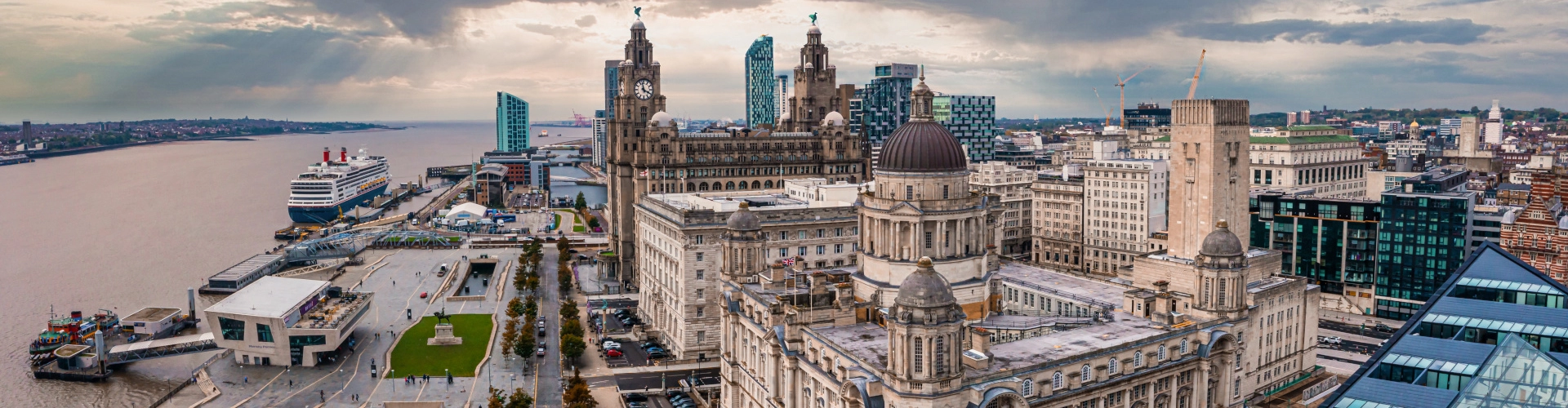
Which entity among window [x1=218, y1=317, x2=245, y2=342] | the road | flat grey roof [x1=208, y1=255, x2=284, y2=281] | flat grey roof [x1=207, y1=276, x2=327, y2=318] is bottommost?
the road

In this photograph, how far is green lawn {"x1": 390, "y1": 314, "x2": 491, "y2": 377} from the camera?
99.1 meters

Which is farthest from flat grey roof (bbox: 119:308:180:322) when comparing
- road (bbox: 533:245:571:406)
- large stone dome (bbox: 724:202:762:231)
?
large stone dome (bbox: 724:202:762:231)

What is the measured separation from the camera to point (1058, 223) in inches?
6398

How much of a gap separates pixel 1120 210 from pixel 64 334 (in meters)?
133

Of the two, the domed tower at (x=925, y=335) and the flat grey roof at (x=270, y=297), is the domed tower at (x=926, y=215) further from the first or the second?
the flat grey roof at (x=270, y=297)

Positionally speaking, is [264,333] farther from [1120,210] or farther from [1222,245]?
[1120,210]

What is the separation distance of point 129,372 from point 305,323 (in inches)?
737

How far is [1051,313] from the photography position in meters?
85.3

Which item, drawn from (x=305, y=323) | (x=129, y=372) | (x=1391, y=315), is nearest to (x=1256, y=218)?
(x=1391, y=315)

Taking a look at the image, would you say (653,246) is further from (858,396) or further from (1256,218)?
(1256,218)

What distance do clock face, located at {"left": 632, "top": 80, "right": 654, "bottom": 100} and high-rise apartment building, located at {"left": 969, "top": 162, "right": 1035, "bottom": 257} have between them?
2203 inches

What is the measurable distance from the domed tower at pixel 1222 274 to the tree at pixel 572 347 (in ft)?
181

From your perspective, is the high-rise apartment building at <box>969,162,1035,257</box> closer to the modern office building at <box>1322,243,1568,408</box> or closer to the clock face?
the clock face

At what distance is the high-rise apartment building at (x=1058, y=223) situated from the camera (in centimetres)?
15888
